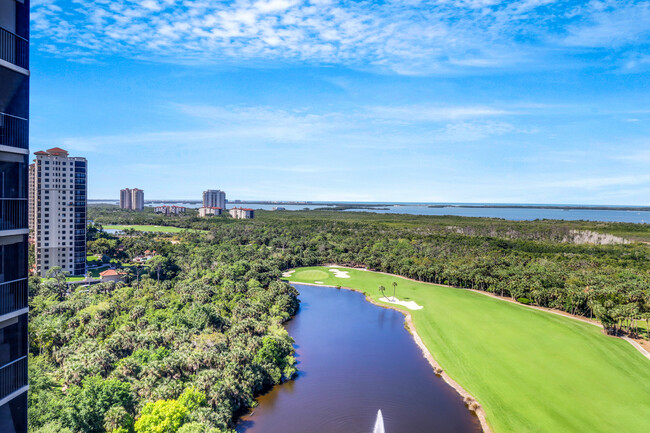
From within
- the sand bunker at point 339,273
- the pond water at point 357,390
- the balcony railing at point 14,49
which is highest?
the balcony railing at point 14,49

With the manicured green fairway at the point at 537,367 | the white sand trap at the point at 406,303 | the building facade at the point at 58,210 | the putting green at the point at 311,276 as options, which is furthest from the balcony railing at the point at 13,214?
the putting green at the point at 311,276

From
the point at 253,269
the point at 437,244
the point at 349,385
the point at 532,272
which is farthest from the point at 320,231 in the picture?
the point at 349,385

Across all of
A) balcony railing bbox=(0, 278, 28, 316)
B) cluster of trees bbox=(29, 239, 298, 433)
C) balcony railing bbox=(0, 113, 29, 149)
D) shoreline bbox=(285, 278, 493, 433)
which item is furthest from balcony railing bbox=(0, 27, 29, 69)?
shoreline bbox=(285, 278, 493, 433)

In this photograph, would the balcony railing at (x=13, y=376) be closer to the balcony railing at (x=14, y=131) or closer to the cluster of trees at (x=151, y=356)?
the balcony railing at (x=14, y=131)

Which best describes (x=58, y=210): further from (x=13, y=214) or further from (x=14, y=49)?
(x=14, y=49)

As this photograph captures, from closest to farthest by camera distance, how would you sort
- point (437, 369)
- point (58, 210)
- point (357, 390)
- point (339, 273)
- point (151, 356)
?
point (151, 356) → point (357, 390) → point (437, 369) → point (58, 210) → point (339, 273)

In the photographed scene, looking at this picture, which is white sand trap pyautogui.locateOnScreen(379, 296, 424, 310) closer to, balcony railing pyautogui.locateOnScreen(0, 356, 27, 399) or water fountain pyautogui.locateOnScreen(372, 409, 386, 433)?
water fountain pyautogui.locateOnScreen(372, 409, 386, 433)

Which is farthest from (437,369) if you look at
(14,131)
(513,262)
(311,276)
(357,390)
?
(513,262)
